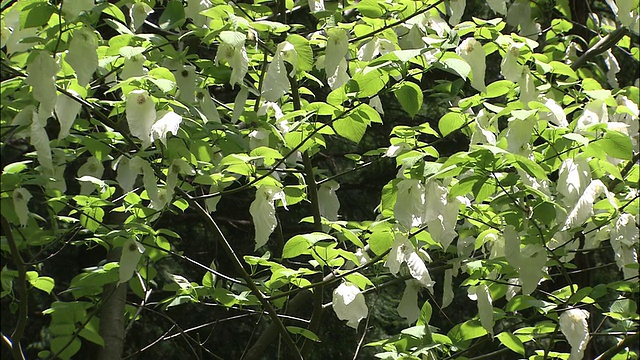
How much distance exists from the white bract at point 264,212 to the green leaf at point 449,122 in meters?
0.42

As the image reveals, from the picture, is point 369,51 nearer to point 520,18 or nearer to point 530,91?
point 530,91

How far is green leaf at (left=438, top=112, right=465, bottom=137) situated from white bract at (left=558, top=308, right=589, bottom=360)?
1.64 ft

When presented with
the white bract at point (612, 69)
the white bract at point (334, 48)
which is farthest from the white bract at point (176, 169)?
the white bract at point (612, 69)

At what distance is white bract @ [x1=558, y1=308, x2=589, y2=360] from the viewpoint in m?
1.67

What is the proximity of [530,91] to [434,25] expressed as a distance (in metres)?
0.35

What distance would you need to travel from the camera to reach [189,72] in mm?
1808

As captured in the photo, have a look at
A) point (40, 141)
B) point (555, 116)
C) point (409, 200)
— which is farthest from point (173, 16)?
point (555, 116)

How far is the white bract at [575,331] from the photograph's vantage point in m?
1.67

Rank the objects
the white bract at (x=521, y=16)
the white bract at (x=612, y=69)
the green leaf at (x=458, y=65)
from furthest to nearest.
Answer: the white bract at (x=612, y=69), the white bract at (x=521, y=16), the green leaf at (x=458, y=65)

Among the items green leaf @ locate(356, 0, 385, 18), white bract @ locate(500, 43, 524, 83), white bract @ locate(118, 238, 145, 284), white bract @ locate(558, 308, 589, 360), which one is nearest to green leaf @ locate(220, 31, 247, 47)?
green leaf @ locate(356, 0, 385, 18)

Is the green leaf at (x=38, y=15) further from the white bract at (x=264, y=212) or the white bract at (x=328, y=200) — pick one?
the white bract at (x=328, y=200)

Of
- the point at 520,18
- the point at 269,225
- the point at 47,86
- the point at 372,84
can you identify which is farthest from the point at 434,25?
the point at 47,86

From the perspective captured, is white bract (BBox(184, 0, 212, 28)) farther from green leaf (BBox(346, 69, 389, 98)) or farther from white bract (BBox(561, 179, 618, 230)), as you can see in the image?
white bract (BBox(561, 179, 618, 230))

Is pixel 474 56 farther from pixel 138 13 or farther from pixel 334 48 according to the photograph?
pixel 138 13
